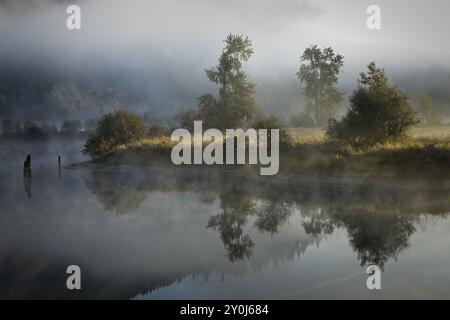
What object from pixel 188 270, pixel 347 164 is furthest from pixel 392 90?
pixel 188 270

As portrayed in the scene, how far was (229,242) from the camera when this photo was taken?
45.4 feet

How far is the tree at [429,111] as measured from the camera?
74062 mm

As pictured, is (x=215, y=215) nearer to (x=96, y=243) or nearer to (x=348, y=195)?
(x=96, y=243)

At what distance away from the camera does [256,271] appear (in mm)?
10906

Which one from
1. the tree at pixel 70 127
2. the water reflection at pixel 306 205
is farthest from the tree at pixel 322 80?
the tree at pixel 70 127

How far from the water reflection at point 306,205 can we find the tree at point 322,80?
36611 millimetres

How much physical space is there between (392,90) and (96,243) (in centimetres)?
2634

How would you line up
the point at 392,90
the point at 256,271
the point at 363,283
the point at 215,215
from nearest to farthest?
the point at 363,283
the point at 256,271
the point at 215,215
the point at 392,90

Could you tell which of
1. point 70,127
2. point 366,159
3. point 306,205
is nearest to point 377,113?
point 366,159

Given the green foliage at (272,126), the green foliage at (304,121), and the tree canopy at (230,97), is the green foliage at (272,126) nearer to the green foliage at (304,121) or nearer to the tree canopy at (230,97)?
the tree canopy at (230,97)

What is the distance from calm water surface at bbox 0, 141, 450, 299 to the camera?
992 centimetres

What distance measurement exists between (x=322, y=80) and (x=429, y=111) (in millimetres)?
22342

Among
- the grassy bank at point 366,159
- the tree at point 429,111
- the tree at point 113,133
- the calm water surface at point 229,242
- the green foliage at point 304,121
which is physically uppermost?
the tree at point 429,111

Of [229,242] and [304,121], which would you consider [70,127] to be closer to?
[304,121]
